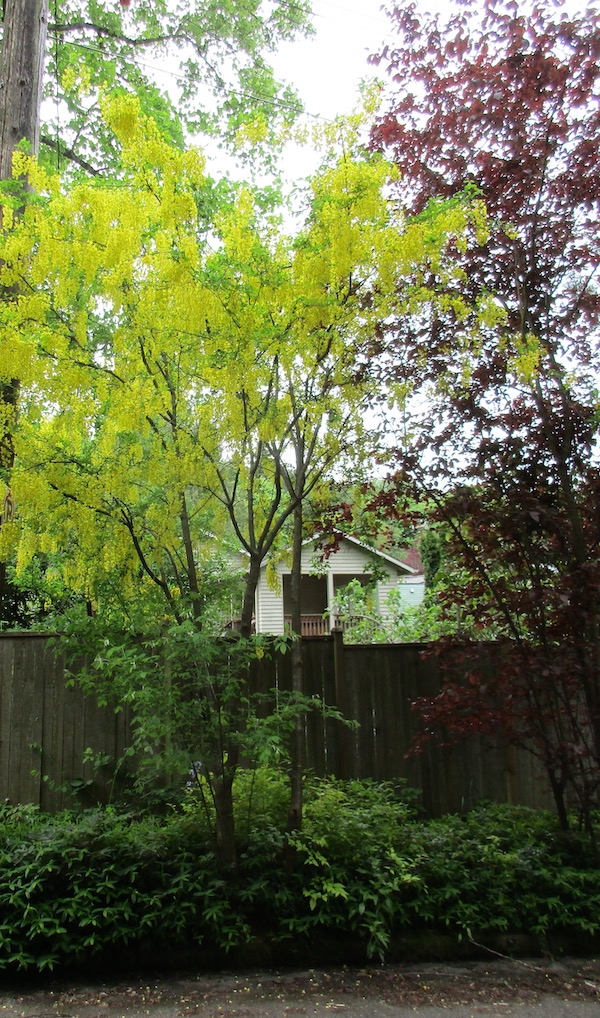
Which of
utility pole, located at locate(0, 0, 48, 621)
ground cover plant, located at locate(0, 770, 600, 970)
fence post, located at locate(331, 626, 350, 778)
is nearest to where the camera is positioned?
ground cover plant, located at locate(0, 770, 600, 970)

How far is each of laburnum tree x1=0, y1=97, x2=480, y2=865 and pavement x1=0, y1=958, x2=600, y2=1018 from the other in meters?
0.65

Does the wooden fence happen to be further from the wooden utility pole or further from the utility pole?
the wooden utility pole

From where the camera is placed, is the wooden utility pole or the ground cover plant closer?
the ground cover plant

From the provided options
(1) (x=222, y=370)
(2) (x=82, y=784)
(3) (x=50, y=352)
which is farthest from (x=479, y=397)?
(2) (x=82, y=784)

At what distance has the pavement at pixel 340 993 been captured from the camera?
3.24 m

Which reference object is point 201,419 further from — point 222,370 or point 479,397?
point 479,397

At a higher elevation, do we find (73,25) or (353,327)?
(73,25)

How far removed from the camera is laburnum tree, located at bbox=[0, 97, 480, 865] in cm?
398

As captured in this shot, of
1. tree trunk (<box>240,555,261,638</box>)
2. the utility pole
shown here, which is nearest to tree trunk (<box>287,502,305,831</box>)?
tree trunk (<box>240,555,261,638</box>)

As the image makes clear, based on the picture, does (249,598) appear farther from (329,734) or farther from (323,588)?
(323,588)

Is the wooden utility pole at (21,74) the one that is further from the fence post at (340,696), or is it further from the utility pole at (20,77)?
the fence post at (340,696)

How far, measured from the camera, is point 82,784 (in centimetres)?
499

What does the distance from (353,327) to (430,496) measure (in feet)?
4.11

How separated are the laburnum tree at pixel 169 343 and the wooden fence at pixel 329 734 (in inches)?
46.7
